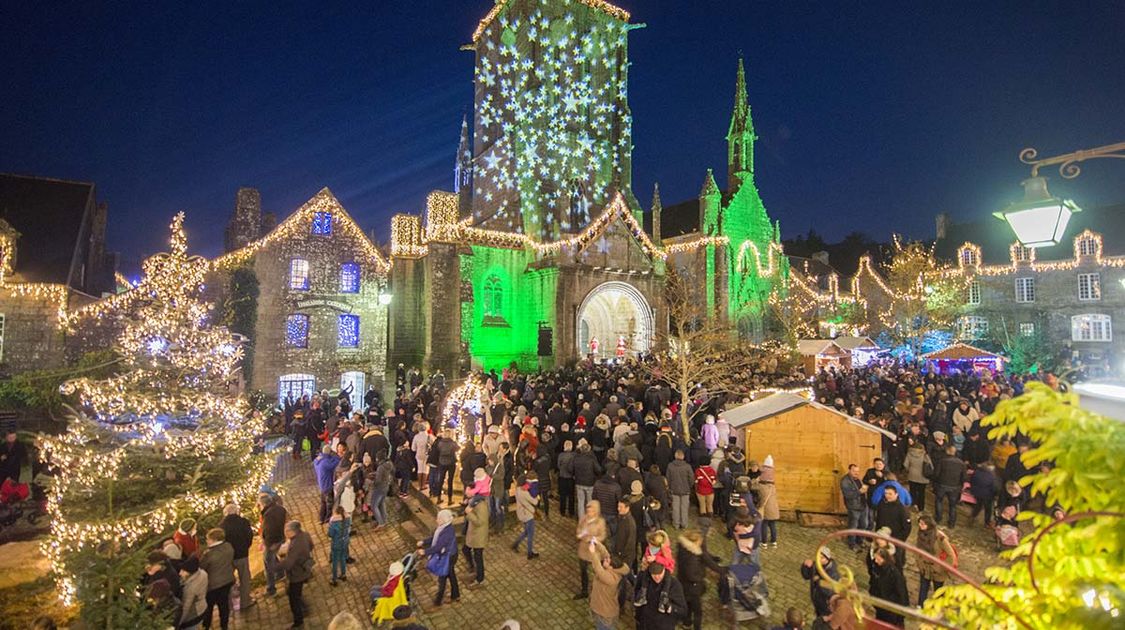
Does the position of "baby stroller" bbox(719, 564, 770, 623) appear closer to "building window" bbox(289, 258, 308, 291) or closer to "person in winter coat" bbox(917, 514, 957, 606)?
"person in winter coat" bbox(917, 514, 957, 606)

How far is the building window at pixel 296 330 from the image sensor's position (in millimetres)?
22156

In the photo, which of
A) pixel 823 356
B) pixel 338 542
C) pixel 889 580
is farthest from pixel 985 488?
pixel 823 356

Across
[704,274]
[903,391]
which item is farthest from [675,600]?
[704,274]

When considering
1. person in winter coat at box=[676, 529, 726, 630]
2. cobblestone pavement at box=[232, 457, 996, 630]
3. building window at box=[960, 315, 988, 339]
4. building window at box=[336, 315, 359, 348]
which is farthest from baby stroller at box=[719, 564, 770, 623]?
building window at box=[960, 315, 988, 339]

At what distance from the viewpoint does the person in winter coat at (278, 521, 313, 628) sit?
698 cm

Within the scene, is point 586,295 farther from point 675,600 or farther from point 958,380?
point 675,600

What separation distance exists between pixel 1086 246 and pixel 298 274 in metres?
45.6

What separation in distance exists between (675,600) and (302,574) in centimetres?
483

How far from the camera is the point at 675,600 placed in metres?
5.71

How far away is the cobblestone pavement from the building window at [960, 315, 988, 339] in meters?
33.6

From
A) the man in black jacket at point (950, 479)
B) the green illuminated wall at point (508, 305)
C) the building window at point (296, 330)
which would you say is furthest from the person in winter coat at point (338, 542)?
the green illuminated wall at point (508, 305)

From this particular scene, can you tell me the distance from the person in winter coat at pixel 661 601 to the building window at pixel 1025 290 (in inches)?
1676

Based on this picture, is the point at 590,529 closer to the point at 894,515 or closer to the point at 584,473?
the point at 584,473

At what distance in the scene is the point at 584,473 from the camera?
9.55m
